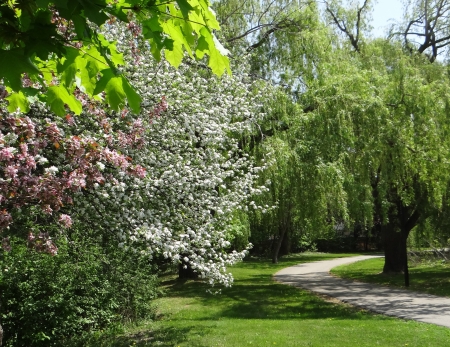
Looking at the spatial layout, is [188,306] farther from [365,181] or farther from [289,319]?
[365,181]

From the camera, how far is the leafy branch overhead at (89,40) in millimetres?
2330

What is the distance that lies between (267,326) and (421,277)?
11742 millimetres

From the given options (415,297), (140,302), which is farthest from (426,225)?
(140,302)

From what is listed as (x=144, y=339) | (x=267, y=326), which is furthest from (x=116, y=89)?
(x=267, y=326)

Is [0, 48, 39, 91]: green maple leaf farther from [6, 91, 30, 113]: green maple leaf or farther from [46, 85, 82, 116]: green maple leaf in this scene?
[6, 91, 30, 113]: green maple leaf

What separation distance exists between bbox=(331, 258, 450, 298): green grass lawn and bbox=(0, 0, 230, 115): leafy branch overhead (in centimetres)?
1448

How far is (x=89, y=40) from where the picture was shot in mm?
2633

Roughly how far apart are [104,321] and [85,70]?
812 cm

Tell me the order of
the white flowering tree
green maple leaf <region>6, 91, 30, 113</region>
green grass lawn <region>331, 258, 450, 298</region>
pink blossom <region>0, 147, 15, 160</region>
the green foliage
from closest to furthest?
green maple leaf <region>6, 91, 30, 113</region> < pink blossom <region>0, 147, 15, 160</region> < the white flowering tree < the green foliage < green grass lawn <region>331, 258, 450, 298</region>

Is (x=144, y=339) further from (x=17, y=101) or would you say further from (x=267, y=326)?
(x=17, y=101)

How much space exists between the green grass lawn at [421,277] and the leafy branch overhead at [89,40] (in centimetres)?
1448

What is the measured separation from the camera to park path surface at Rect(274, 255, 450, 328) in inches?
459

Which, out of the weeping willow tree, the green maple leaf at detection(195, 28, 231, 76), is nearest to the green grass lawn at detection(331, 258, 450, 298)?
the weeping willow tree

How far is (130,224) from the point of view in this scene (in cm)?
644
